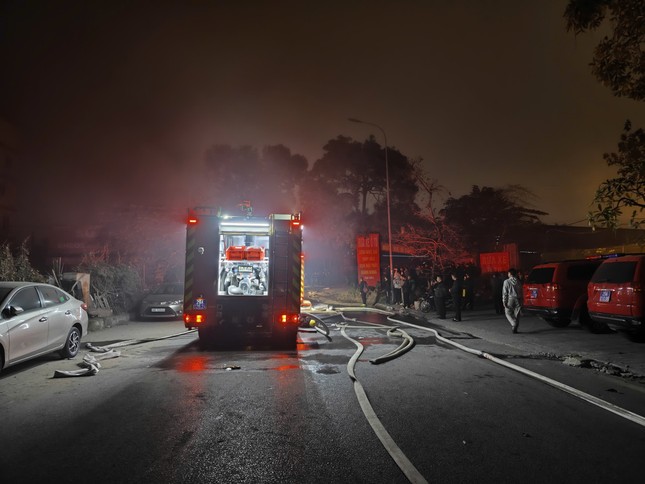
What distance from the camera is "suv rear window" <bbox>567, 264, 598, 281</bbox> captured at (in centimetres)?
1179

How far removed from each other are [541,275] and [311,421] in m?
10.0

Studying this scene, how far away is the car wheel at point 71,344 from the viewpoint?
844cm

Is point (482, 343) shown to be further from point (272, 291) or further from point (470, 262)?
point (470, 262)

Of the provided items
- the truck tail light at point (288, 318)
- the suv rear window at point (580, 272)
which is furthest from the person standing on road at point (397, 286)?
the truck tail light at point (288, 318)

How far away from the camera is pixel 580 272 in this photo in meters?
11.9

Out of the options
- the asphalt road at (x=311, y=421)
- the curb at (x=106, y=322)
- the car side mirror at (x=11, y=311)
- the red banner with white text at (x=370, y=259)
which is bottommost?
the asphalt road at (x=311, y=421)

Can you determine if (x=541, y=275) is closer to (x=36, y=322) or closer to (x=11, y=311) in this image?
(x=36, y=322)

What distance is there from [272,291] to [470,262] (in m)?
17.9

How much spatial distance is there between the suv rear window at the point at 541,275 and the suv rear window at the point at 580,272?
1.42ft

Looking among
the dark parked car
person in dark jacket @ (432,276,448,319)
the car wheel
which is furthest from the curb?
person in dark jacket @ (432,276,448,319)

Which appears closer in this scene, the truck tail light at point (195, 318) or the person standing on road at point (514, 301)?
the truck tail light at point (195, 318)

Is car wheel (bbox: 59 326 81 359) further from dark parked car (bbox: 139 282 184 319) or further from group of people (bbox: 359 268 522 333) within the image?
group of people (bbox: 359 268 522 333)

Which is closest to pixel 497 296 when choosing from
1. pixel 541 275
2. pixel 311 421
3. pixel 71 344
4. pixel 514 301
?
pixel 541 275

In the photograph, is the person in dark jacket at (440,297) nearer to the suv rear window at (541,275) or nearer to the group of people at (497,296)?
the group of people at (497,296)
